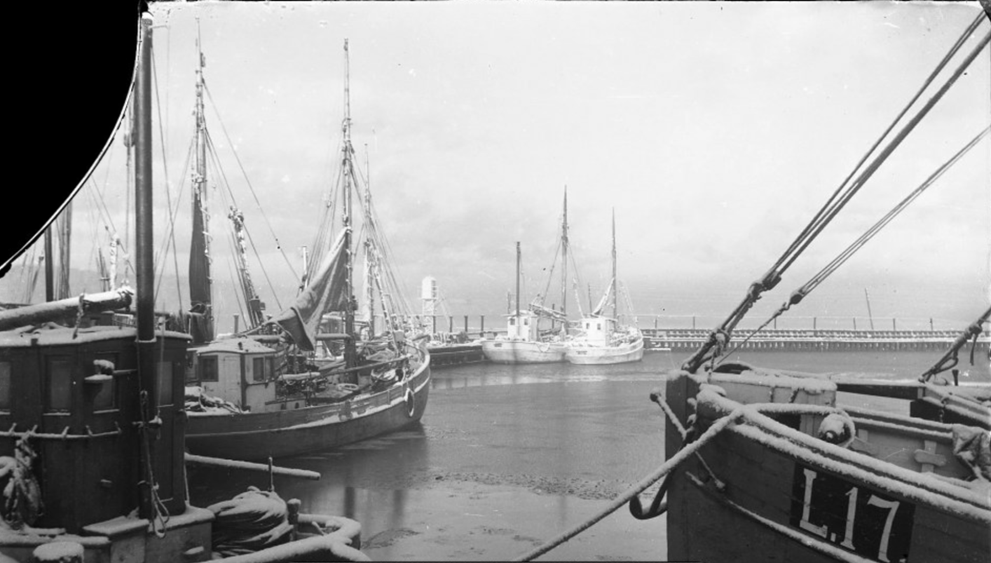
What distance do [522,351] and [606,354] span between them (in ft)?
15.4

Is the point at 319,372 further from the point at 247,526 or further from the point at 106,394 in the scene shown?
the point at 106,394

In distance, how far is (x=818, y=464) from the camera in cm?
281

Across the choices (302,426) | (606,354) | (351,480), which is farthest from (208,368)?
A: (606,354)

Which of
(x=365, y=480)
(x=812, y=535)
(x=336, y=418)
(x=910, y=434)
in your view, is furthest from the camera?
(x=336, y=418)

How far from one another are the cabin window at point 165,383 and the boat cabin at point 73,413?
101mm

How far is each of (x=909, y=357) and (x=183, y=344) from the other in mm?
6211

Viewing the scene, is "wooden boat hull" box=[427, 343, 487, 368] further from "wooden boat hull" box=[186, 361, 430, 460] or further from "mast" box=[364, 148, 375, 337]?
"mast" box=[364, 148, 375, 337]

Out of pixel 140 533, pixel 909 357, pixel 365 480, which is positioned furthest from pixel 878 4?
pixel 365 480

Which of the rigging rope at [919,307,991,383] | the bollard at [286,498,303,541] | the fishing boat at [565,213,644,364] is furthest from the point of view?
the fishing boat at [565,213,644,364]

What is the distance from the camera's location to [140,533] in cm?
330

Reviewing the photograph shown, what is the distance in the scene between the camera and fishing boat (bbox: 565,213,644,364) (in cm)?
487

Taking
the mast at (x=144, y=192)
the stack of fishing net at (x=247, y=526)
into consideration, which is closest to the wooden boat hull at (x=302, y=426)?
the stack of fishing net at (x=247, y=526)

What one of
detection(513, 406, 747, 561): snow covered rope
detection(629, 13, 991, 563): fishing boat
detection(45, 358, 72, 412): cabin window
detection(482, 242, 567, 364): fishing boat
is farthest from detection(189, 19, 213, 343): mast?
detection(629, 13, 991, 563): fishing boat

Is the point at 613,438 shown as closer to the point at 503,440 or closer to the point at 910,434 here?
the point at 503,440
